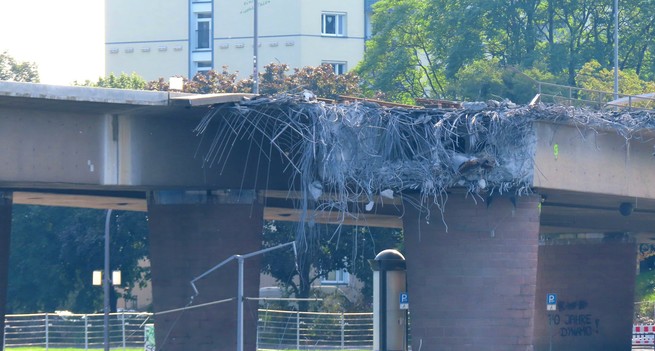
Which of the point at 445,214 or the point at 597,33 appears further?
the point at 597,33

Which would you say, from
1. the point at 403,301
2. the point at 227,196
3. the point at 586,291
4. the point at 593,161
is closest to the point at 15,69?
the point at 586,291

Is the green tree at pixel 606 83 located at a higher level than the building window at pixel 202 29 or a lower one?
lower

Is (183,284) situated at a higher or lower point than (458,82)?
lower

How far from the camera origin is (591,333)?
42.1m

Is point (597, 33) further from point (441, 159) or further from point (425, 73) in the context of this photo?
point (441, 159)

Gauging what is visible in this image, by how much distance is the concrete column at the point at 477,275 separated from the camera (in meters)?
24.0

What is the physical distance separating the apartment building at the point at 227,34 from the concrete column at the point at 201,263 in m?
51.4

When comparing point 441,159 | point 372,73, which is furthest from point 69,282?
point 441,159

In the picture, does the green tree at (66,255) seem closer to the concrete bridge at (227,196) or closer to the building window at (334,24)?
the building window at (334,24)

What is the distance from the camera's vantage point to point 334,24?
8044 cm

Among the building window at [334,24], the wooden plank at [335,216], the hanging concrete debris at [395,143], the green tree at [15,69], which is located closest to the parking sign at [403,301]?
the wooden plank at [335,216]

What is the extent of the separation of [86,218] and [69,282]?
151 inches

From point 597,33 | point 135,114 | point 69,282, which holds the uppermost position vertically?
point 597,33

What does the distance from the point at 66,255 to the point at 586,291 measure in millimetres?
27443
